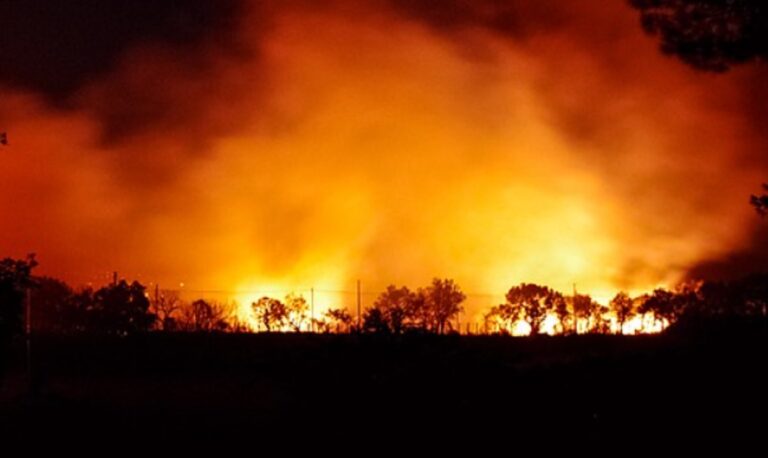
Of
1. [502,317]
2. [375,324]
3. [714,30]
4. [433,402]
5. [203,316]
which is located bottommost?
[433,402]

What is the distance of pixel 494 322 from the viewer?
29.1m

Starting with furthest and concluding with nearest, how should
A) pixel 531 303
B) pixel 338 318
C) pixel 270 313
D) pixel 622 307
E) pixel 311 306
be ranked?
pixel 622 307
pixel 531 303
pixel 311 306
pixel 270 313
pixel 338 318

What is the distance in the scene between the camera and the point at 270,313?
26.5m

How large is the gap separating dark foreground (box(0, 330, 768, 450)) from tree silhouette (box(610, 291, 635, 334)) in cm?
1217

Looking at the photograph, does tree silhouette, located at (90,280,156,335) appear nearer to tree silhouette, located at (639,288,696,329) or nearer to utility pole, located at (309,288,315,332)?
utility pole, located at (309,288,315,332)

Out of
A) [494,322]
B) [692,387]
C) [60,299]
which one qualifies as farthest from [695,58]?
[60,299]

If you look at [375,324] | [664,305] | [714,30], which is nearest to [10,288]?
[375,324]

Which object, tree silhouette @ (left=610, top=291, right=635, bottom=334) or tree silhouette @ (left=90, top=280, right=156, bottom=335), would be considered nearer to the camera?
tree silhouette @ (left=90, top=280, right=156, bottom=335)

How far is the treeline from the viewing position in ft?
82.3

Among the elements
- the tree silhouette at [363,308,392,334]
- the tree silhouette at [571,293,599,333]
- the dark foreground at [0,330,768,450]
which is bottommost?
the dark foreground at [0,330,768,450]

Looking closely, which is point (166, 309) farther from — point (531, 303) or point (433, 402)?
point (433, 402)

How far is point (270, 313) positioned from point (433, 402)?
45.1ft

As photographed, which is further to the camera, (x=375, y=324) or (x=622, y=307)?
(x=622, y=307)

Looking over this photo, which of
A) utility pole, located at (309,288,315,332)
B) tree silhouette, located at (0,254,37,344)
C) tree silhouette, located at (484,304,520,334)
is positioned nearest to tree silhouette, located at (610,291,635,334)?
tree silhouette, located at (484,304,520,334)
